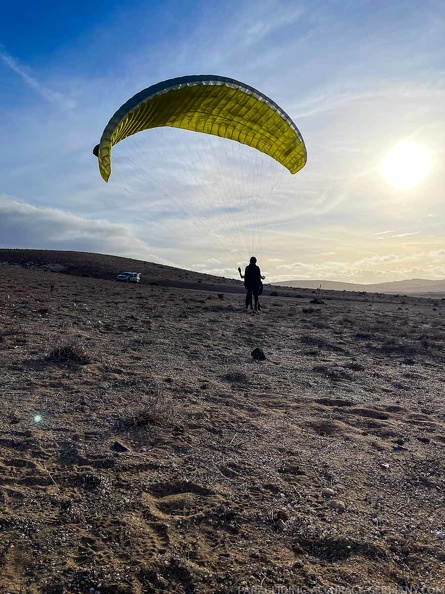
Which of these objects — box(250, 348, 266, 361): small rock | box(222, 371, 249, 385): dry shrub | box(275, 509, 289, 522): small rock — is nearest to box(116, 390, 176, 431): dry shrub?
box(275, 509, 289, 522): small rock

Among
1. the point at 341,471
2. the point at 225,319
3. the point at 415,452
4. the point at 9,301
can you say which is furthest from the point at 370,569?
the point at 9,301

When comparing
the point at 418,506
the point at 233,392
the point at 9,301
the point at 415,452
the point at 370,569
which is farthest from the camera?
the point at 9,301

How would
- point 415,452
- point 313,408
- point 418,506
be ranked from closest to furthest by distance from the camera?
point 418,506
point 415,452
point 313,408

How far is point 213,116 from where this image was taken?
1327cm

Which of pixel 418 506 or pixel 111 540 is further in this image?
pixel 418 506

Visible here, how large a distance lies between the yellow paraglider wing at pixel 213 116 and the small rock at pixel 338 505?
8544 mm

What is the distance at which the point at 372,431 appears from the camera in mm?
6582

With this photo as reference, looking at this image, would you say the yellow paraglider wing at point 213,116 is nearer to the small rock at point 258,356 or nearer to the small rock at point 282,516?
the small rock at point 258,356

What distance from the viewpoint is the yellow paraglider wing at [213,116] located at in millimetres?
10211

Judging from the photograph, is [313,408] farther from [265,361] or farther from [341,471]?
[265,361]

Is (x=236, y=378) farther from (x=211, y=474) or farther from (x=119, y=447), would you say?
(x=211, y=474)

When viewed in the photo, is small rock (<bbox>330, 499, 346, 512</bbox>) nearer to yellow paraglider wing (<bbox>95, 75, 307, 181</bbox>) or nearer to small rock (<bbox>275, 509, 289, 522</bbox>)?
small rock (<bbox>275, 509, 289, 522</bbox>)

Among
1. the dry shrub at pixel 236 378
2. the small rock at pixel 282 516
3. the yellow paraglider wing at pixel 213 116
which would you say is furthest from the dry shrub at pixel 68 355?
the small rock at pixel 282 516

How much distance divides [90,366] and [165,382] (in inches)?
61.3
